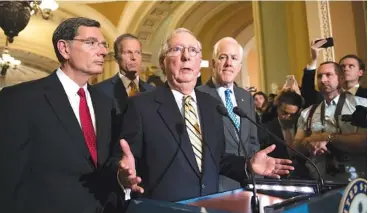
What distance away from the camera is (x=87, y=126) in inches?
51.6

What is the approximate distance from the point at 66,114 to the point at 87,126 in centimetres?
8

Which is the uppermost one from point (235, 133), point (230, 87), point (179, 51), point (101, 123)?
point (179, 51)

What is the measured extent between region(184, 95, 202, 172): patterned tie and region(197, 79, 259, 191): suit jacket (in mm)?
412

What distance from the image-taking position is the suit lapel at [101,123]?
1312mm

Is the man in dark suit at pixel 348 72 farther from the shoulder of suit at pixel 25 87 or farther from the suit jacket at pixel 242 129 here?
the shoulder of suit at pixel 25 87

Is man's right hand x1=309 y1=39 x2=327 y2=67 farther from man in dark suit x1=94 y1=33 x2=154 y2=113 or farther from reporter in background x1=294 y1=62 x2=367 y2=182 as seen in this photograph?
man in dark suit x1=94 y1=33 x2=154 y2=113

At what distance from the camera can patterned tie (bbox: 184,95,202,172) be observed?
54.1 inches

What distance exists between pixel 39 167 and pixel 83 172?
125mm

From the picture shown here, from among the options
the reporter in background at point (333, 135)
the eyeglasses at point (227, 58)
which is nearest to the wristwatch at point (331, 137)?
the reporter in background at point (333, 135)

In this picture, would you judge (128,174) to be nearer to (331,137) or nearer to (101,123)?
(101,123)

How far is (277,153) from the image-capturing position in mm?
2410

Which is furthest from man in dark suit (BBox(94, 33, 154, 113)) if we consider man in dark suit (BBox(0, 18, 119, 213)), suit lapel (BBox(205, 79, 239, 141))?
man in dark suit (BBox(0, 18, 119, 213))

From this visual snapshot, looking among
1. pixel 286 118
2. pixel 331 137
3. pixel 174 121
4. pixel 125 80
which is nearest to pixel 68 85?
pixel 174 121

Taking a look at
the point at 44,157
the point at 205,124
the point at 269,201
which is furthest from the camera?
the point at 205,124
